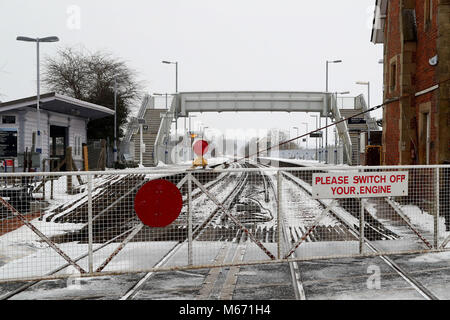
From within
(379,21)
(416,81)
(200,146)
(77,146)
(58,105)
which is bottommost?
(200,146)

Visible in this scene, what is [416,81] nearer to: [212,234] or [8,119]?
[212,234]

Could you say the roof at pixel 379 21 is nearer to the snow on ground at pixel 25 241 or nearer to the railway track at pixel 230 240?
the railway track at pixel 230 240

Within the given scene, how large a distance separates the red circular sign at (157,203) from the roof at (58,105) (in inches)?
824

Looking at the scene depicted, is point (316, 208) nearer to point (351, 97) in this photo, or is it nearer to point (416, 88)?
point (416, 88)

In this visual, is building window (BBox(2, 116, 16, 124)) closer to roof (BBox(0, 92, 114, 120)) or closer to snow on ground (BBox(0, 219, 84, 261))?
roof (BBox(0, 92, 114, 120))

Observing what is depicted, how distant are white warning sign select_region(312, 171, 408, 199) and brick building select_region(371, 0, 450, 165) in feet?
19.2

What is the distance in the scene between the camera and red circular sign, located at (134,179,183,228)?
24.1 ft

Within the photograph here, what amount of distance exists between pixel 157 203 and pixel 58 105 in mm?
23877

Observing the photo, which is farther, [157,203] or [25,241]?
[25,241]

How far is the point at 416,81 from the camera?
668 inches

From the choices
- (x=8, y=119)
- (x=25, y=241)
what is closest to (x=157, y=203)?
(x=25, y=241)

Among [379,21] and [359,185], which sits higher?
[379,21]

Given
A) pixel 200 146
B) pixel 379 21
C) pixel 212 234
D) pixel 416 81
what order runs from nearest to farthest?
1. pixel 212 234
2. pixel 200 146
3. pixel 416 81
4. pixel 379 21
